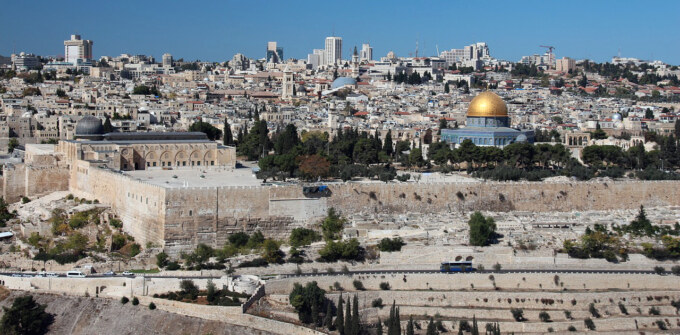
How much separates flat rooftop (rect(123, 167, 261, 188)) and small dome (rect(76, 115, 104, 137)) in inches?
138

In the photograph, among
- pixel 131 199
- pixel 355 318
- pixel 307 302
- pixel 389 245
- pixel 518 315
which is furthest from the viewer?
pixel 131 199

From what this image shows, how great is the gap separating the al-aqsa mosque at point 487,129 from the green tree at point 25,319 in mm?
25910

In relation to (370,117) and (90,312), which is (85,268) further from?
(370,117)

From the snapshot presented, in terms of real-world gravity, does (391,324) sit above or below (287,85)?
below

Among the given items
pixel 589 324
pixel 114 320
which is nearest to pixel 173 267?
pixel 114 320

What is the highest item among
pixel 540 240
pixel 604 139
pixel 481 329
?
pixel 604 139

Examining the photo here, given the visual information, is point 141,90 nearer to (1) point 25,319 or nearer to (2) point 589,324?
(1) point 25,319

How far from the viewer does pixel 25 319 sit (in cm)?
2517

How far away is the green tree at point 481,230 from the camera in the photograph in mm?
29969

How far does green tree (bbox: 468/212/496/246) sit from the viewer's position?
29969 millimetres

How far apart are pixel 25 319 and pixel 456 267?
1179 cm

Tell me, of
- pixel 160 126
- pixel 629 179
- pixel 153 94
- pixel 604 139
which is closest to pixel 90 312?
pixel 629 179

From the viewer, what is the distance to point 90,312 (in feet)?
85.3

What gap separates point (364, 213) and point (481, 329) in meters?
8.21
